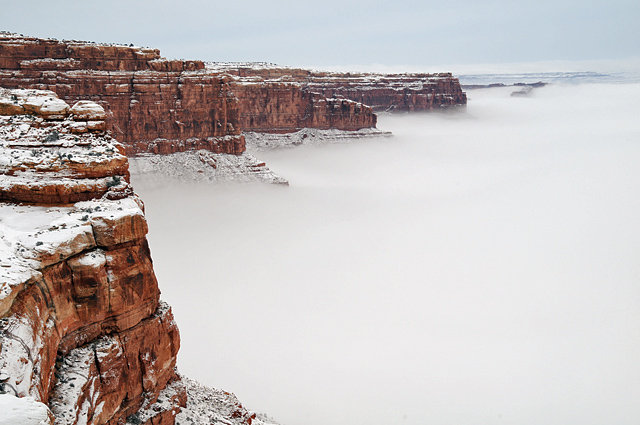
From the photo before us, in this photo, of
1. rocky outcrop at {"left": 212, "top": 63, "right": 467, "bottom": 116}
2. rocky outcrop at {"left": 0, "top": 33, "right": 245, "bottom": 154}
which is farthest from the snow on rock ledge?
rocky outcrop at {"left": 212, "top": 63, "right": 467, "bottom": 116}

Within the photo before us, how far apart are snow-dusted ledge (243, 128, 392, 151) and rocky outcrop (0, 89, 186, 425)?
3393 inches

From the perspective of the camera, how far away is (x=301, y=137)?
11006cm

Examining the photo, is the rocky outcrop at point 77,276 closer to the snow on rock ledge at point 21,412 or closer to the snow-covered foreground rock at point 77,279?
the snow-covered foreground rock at point 77,279

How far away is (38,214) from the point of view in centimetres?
1468

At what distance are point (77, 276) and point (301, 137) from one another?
98015mm

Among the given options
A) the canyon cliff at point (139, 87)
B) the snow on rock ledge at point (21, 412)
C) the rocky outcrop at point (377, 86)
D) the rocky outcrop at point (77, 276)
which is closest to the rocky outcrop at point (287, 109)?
the rocky outcrop at point (377, 86)

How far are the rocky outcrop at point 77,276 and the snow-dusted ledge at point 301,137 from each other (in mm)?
86193

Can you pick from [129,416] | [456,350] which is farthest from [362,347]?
[129,416]

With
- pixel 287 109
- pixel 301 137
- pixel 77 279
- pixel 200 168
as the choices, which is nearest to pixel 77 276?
pixel 77 279

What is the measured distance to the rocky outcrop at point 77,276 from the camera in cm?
1202

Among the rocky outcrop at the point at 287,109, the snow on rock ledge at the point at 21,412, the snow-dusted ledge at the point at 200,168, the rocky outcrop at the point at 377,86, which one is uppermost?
the rocky outcrop at the point at 377,86

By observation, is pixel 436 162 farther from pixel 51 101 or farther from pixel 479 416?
pixel 51 101

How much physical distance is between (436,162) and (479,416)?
91103 millimetres

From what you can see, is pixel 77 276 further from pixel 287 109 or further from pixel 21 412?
pixel 287 109
